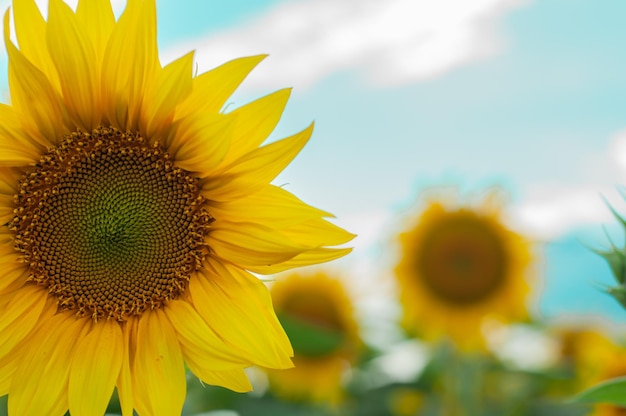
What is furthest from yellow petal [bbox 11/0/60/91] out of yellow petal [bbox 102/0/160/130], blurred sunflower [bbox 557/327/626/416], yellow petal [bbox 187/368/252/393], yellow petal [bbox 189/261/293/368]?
blurred sunflower [bbox 557/327/626/416]

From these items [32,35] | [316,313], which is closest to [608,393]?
[32,35]

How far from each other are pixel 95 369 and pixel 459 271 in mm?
2401

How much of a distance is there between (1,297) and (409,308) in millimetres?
Result: 2425

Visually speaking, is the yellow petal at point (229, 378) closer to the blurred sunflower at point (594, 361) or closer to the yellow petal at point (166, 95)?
the yellow petal at point (166, 95)

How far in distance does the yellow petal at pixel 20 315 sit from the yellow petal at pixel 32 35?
390mm

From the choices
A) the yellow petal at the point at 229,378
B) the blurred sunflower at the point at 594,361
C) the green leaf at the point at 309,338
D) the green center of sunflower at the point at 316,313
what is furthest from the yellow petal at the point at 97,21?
the green center of sunflower at the point at 316,313

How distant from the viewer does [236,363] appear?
4.52 ft

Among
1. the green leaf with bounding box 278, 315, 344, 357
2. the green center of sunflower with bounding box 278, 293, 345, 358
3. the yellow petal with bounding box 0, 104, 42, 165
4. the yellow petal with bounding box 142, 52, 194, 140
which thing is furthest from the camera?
the green center of sunflower with bounding box 278, 293, 345, 358

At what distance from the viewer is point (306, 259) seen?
56.8 inches

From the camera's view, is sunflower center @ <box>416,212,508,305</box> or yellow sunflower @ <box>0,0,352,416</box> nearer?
yellow sunflower @ <box>0,0,352,416</box>

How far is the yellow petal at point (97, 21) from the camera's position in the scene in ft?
4.66

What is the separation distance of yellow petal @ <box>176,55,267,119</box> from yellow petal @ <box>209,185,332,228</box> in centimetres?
17

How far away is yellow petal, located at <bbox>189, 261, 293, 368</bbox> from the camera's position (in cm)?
140

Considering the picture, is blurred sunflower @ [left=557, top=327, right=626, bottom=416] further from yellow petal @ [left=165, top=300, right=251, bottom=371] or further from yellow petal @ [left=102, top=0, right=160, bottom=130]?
yellow petal @ [left=102, top=0, right=160, bottom=130]
